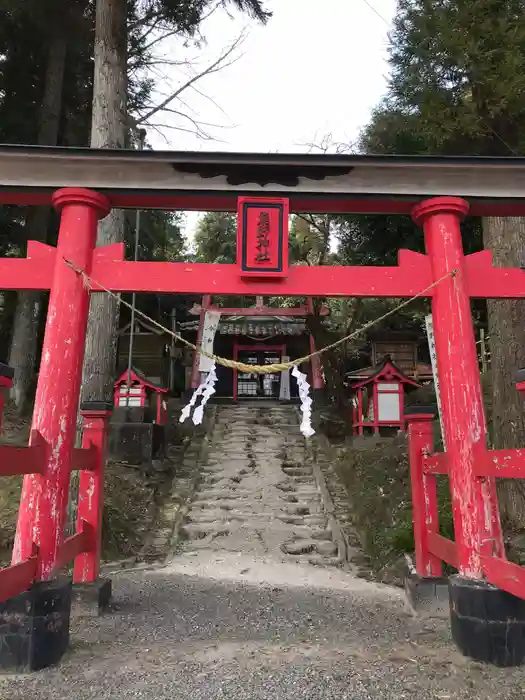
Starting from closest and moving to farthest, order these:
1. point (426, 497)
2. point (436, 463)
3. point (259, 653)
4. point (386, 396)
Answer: point (259, 653), point (436, 463), point (426, 497), point (386, 396)

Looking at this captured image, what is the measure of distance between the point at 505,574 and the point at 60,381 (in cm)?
321

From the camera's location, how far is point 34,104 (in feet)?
39.8

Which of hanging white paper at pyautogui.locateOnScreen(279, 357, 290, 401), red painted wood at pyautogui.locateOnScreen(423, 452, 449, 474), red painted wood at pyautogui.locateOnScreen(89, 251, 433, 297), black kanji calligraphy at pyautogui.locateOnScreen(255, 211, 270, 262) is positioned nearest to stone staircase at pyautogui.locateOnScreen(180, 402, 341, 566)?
red painted wood at pyautogui.locateOnScreen(423, 452, 449, 474)

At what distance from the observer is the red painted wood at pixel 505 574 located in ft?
9.55

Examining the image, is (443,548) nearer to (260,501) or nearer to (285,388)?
(260,501)

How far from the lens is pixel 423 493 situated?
4.67 meters

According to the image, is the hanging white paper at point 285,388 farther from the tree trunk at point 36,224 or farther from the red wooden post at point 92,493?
the red wooden post at point 92,493

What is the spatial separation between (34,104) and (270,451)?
9.93 meters

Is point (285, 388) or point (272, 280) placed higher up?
point (285, 388)

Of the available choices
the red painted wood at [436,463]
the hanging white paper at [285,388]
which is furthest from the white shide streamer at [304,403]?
the hanging white paper at [285,388]

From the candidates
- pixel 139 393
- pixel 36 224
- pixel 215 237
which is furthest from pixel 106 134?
pixel 215 237

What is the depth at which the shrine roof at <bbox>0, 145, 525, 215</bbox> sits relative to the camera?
164 inches

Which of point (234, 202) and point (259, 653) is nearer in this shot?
point (259, 653)

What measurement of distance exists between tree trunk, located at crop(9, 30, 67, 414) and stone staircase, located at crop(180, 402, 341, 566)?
4814 millimetres
